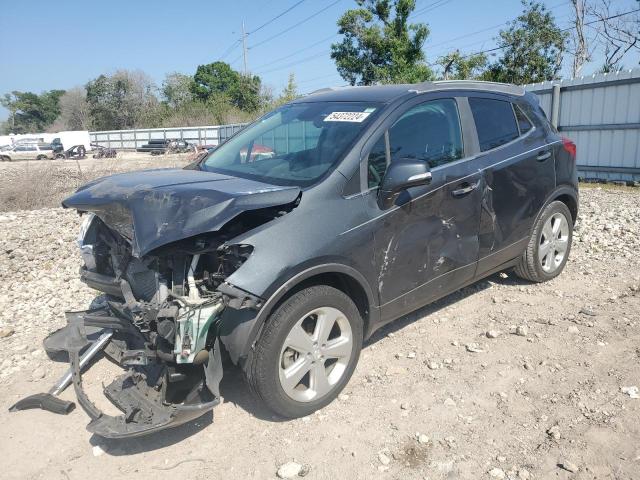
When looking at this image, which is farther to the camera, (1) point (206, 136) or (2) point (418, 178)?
(1) point (206, 136)

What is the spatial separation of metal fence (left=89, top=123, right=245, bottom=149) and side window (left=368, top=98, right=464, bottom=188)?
30816mm

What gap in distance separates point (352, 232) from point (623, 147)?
10550mm

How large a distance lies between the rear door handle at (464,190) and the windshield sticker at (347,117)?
2.85 feet

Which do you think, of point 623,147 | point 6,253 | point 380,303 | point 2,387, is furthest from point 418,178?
point 623,147

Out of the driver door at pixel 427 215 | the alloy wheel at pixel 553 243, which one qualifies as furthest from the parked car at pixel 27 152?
the driver door at pixel 427 215

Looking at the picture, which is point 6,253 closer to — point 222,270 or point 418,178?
point 222,270

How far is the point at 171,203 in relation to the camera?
290cm


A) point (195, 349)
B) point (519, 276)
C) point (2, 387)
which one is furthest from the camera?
point (519, 276)

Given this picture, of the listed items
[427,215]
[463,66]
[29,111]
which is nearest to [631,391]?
[427,215]

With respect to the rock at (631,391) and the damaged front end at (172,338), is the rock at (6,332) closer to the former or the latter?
the damaged front end at (172,338)

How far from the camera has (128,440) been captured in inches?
123

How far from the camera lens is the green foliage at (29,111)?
87.7 metres

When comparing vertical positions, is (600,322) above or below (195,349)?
below

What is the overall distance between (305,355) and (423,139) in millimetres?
1789
